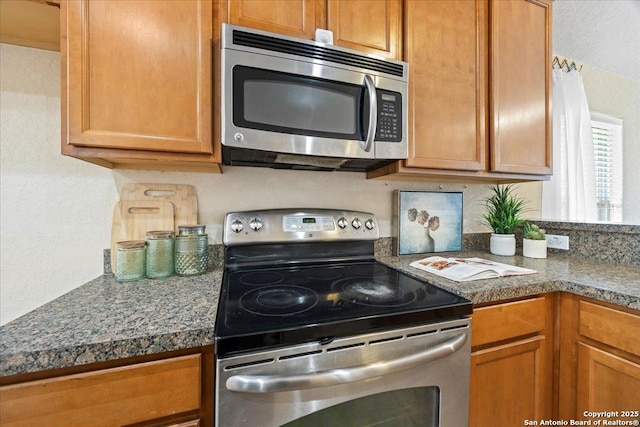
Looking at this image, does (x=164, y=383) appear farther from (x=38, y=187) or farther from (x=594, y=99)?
(x=594, y=99)

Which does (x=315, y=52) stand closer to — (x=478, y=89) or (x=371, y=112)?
(x=371, y=112)

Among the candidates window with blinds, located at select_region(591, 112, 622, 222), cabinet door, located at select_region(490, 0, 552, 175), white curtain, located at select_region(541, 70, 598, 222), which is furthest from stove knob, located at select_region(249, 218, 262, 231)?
window with blinds, located at select_region(591, 112, 622, 222)

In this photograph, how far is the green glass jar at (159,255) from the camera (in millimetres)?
1059

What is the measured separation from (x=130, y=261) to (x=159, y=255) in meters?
0.09

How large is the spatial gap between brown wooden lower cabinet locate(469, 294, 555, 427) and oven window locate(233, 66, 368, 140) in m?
0.86

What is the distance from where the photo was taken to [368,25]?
1171 millimetres

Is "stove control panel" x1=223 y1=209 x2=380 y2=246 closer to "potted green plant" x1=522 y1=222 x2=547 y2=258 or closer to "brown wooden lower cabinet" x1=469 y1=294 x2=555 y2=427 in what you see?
"brown wooden lower cabinet" x1=469 y1=294 x2=555 y2=427

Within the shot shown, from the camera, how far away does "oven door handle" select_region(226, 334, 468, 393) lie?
24.5 inches

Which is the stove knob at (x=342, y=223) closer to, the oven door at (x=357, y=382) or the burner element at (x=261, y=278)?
the burner element at (x=261, y=278)

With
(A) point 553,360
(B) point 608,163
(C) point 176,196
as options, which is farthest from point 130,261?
(B) point 608,163

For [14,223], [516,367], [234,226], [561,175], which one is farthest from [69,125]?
[561,175]

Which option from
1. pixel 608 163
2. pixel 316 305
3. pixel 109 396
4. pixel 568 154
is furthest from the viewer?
pixel 608 163

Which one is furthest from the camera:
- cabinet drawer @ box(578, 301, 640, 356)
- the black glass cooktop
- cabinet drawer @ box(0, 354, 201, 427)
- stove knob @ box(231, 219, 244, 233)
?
stove knob @ box(231, 219, 244, 233)

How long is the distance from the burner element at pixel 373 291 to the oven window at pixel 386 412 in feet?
0.82
